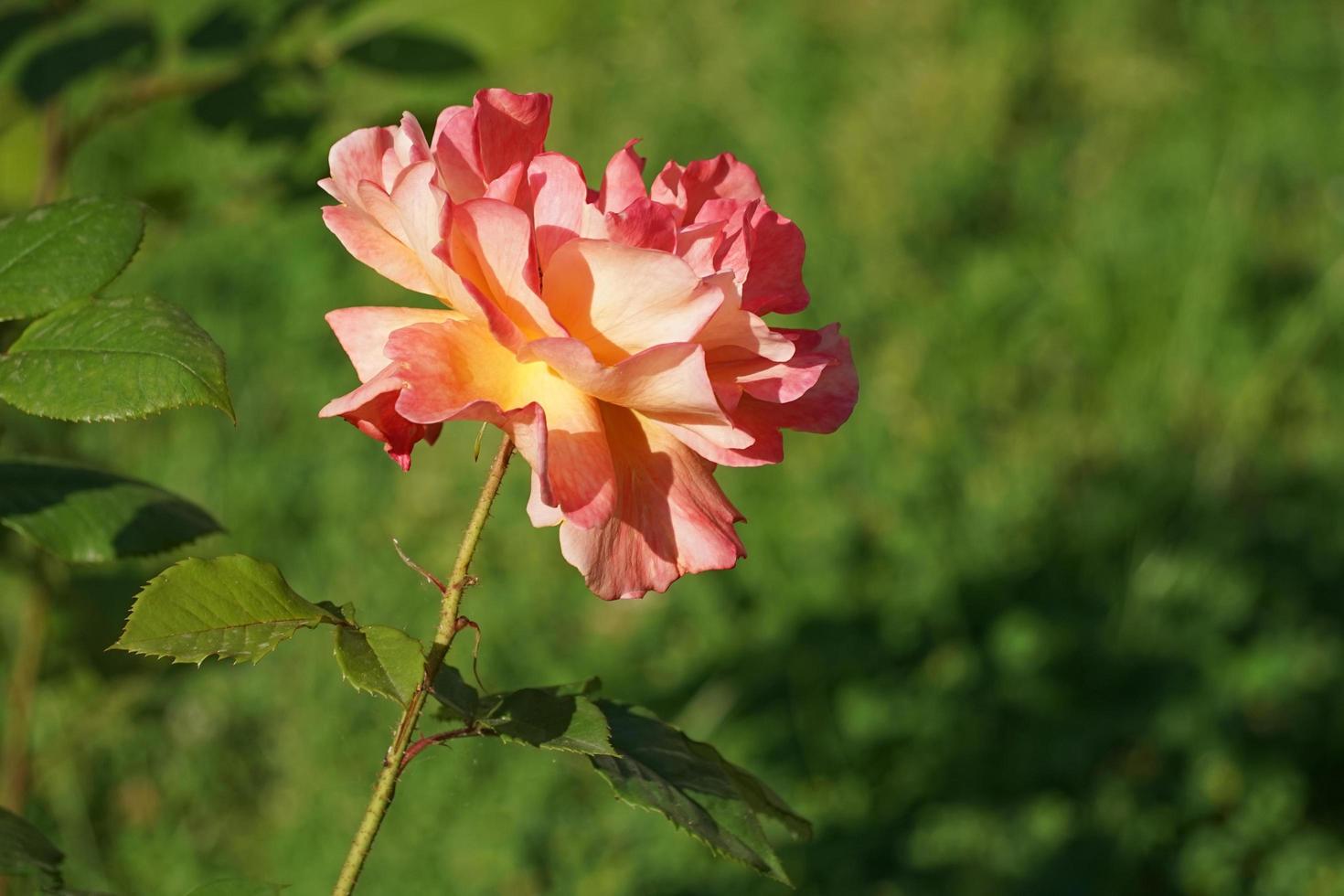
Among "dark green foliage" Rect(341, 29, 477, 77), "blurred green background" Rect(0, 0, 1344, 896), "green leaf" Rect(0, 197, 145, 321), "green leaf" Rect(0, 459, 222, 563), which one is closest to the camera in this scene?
"green leaf" Rect(0, 197, 145, 321)

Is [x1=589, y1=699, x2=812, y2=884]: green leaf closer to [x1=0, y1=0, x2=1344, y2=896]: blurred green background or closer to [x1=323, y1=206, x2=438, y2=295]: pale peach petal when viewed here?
[x1=323, y1=206, x2=438, y2=295]: pale peach petal

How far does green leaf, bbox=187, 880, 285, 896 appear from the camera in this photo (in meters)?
0.73

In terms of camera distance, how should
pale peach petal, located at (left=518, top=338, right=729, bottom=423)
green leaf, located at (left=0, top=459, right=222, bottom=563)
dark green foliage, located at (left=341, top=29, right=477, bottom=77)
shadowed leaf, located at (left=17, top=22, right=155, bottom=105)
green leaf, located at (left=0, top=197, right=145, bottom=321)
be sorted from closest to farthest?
pale peach petal, located at (left=518, top=338, right=729, bottom=423) < green leaf, located at (left=0, top=197, right=145, bottom=321) < green leaf, located at (left=0, top=459, right=222, bottom=563) < shadowed leaf, located at (left=17, top=22, right=155, bottom=105) < dark green foliage, located at (left=341, top=29, right=477, bottom=77)

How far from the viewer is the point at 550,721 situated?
2.42 feet

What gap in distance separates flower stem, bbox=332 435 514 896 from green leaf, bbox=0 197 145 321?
0.26 m

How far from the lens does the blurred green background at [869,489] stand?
72.4 inches

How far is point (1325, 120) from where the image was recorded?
3.14 m

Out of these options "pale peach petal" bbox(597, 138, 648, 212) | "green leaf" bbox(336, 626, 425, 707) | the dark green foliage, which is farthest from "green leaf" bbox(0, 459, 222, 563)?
the dark green foliage

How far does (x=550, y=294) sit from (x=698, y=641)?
160 centimetres

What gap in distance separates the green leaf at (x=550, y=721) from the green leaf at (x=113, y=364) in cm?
21

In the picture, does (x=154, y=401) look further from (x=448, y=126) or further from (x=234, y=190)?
(x=234, y=190)

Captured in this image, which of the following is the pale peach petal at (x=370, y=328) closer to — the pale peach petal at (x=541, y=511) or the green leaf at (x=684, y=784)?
the pale peach petal at (x=541, y=511)

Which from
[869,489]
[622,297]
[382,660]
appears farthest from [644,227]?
[869,489]

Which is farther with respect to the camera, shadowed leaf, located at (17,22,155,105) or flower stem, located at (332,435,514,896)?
shadowed leaf, located at (17,22,155,105)
